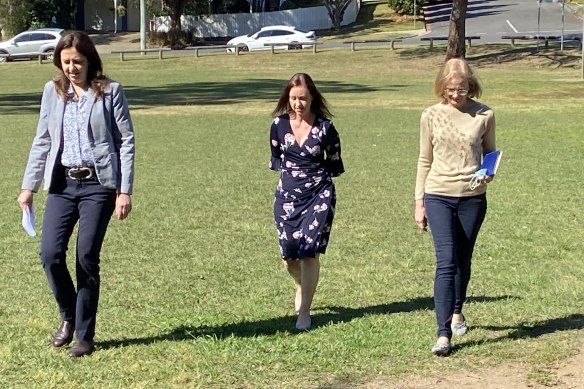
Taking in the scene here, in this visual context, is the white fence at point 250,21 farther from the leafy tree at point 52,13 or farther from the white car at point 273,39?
the white car at point 273,39

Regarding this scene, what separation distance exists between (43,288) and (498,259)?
3.92 metres

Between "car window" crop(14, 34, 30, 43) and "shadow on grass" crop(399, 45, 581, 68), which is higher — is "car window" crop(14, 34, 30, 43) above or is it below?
above

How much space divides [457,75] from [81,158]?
2204 millimetres

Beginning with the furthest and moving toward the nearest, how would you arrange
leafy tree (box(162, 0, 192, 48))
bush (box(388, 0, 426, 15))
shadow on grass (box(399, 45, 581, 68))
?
bush (box(388, 0, 426, 15)), leafy tree (box(162, 0, 192, 48)), shadow on grass (box(399, 45, 581, 68))

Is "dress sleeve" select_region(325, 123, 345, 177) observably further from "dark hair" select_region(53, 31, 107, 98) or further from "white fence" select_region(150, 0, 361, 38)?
"white fence" select_region(150, 0, 361, 38)

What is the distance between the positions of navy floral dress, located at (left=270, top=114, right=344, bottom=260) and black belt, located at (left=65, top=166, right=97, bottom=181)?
4.38ft

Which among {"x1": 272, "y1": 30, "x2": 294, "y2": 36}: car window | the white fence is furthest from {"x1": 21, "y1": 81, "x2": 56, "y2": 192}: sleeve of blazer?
the white fence

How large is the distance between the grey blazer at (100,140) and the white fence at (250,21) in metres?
57.5

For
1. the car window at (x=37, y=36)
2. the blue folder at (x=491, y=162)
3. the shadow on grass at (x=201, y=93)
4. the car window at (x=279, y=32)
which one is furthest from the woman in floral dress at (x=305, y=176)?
the car window at (x=279, y=32)

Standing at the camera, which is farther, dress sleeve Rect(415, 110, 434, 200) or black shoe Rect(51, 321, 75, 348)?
black shoe Rect(51, 321, 75, 348)

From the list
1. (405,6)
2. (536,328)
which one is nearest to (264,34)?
(405,6)

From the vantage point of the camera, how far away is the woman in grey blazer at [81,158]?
575cm

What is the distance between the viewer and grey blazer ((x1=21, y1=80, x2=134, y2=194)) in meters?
5.76

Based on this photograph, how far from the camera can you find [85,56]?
572cm
